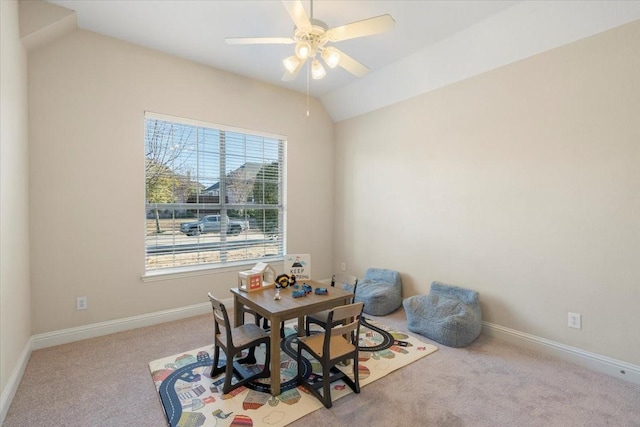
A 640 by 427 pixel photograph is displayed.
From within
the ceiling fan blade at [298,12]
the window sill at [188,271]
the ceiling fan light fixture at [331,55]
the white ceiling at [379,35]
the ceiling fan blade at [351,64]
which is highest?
the white ceiling at [379,35]

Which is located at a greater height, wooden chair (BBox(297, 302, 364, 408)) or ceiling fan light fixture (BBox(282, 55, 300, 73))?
ceiling fan light fixture (BBox(282, 55, 300, 73))

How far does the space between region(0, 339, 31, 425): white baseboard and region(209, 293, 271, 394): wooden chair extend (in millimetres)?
1215

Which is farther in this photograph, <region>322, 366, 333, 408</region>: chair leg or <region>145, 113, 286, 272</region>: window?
<region>145, 113, 286, 272</region>: window

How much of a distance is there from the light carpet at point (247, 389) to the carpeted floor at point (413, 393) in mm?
79

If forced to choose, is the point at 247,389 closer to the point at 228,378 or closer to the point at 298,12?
the point at 228,378

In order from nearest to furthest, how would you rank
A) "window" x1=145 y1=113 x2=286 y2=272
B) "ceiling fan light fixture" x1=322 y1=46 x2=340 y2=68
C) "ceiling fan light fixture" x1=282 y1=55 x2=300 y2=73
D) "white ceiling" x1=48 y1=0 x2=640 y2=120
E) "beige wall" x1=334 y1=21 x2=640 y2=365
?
"ceiling fan light fixture" x1=322 y1=46 x2=340 y2=68, "ceiling fan light fixture" x1=282 y1=55 x2=300 y2=73, "beige wall" x1=334 y1=21 x2=640 y2=365, "white ceiling" x1=48 y1=0 x2=640 y2=120, "window" x1=145 y1=113 x2=286 y2=272

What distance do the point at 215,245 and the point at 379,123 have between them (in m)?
2.73

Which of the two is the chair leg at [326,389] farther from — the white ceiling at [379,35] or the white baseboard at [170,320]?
the white ceiling at [379,35]

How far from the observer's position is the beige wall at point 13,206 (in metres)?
1.93

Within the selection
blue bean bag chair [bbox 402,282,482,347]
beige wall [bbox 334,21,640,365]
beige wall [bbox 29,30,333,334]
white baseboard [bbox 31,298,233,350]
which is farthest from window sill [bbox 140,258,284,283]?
blue bean bag chair [bbox 402,282,482,347]

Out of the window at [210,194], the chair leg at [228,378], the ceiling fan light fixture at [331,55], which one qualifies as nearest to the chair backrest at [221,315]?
the chair leg at [228,378]

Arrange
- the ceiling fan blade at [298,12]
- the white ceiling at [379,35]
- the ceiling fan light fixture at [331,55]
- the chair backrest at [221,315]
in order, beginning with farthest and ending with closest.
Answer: the white ceiling at [379,35] < the ceiling fan light fixture at [331,55] < the chair backrest at [221,315] < the ceiling fan blade at [298,12]

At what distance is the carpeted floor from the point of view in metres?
1.85

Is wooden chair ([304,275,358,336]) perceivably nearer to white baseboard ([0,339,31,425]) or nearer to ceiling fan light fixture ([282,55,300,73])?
ceiling fan light fixture ([282,55,300,73])
